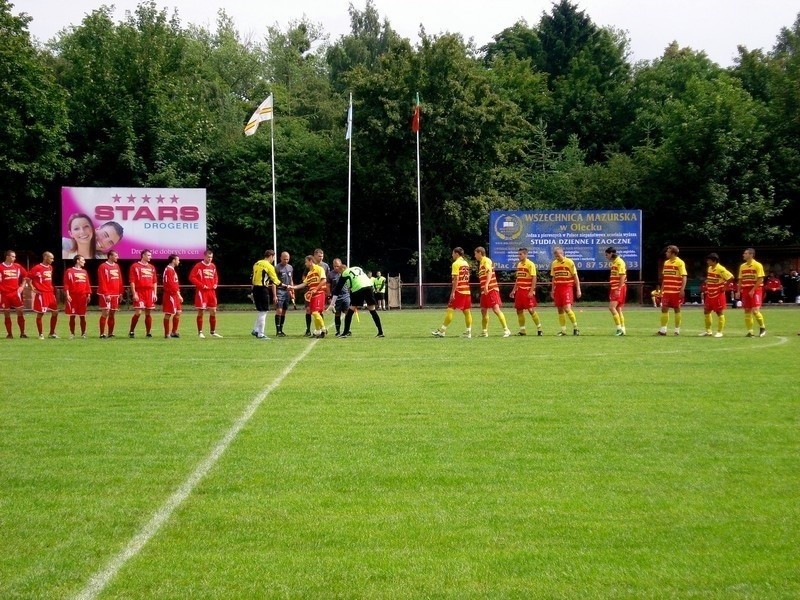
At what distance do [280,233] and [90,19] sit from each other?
1878 centimetres

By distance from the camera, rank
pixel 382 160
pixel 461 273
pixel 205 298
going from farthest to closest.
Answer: pixel 382 160
pixel 205 298
pixel 461 273

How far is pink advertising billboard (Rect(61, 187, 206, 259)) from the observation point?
44.5 m

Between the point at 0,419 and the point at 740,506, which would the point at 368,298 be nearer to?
the point at 0,419

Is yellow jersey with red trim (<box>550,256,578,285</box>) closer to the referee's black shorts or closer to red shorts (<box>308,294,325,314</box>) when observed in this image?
red shorts (<box>308,294,325,314</box>)

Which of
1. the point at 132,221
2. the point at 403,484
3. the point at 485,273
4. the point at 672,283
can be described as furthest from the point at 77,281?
the point at 132,221

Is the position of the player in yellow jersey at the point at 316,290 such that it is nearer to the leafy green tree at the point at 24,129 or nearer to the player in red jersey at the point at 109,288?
the player in red jersey at the point at 109,288

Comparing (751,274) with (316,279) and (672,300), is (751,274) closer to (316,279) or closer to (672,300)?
(672,300)

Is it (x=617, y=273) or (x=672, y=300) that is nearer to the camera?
(x=672, y=300)

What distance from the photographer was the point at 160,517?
650 centimetres

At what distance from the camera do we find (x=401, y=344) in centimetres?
2167

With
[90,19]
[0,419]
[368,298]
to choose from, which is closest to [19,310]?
[368,298]

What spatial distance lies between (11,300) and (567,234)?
91.8ft

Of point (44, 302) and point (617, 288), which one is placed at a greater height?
point (617, 288)

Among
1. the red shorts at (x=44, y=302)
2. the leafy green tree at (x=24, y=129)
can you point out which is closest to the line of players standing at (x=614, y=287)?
the red shorts at (x=44, y=302)
